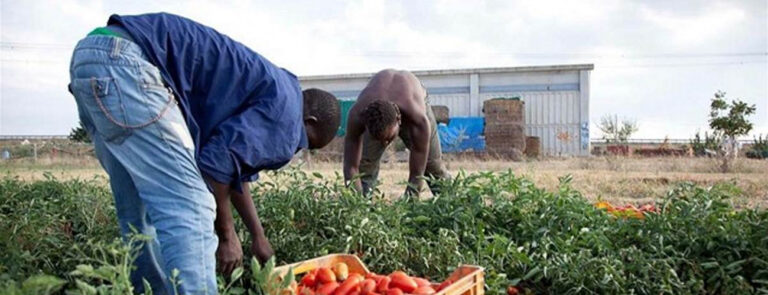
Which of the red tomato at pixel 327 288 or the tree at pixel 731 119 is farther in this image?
the tree at pixel 731 119

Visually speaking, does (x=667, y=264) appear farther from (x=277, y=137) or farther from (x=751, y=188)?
(x=751, y=188)

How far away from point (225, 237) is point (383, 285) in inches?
23.1

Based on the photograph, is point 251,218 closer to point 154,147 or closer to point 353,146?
point 154,147

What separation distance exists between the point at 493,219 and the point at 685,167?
12.4 metres

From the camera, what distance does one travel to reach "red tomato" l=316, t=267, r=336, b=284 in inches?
→ 102

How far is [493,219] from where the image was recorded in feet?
12.5

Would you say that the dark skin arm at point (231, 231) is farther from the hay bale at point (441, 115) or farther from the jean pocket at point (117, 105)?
the hay bale at point (441, 115)

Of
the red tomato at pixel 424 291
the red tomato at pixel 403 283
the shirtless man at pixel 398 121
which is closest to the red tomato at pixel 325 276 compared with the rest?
the red tomato at pixel 403 283

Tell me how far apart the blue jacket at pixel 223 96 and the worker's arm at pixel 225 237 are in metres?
0.08

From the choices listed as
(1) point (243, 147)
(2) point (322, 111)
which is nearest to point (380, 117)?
(2) point (322, 111)

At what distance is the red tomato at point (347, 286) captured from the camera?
2.48m

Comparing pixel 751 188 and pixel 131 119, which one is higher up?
pixel 131 119

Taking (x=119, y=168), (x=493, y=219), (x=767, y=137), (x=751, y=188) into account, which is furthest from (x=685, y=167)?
(x=119, y=168)

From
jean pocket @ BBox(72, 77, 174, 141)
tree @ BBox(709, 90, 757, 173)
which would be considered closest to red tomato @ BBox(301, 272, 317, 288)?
jean pocket @ BBox(72, 77, 174, 141)
